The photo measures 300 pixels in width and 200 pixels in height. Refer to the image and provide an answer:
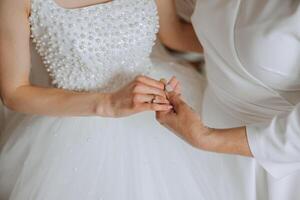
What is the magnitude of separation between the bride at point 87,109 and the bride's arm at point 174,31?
0.07 metres

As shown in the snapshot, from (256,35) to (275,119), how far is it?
0.16 metres

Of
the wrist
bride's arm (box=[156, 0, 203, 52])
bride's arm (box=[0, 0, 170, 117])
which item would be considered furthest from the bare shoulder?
bride's arm (box=[156, 0, 203, 52])

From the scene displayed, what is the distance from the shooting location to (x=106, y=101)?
917 mm

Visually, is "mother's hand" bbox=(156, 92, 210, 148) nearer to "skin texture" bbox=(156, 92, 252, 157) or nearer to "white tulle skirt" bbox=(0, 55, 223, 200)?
"skin texture" bbox=(156, 92, 252, 157)

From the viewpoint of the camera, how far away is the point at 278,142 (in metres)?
0.81

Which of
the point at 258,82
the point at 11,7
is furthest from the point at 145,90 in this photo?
the point at 11,7

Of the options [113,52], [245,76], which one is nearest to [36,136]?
[113,52]

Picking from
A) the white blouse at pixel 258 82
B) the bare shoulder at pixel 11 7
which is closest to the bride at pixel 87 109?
the bare shoulder at pixel 11 7

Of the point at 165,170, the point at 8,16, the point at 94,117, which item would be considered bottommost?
the point at 165,170

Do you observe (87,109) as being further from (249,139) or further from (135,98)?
(249,139)

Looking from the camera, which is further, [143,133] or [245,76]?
[143,133]

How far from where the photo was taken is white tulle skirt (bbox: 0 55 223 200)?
3.10 feet

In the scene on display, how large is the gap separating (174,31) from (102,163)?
40cm

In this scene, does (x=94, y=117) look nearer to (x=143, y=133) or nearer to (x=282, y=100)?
(x=143, y=133)
